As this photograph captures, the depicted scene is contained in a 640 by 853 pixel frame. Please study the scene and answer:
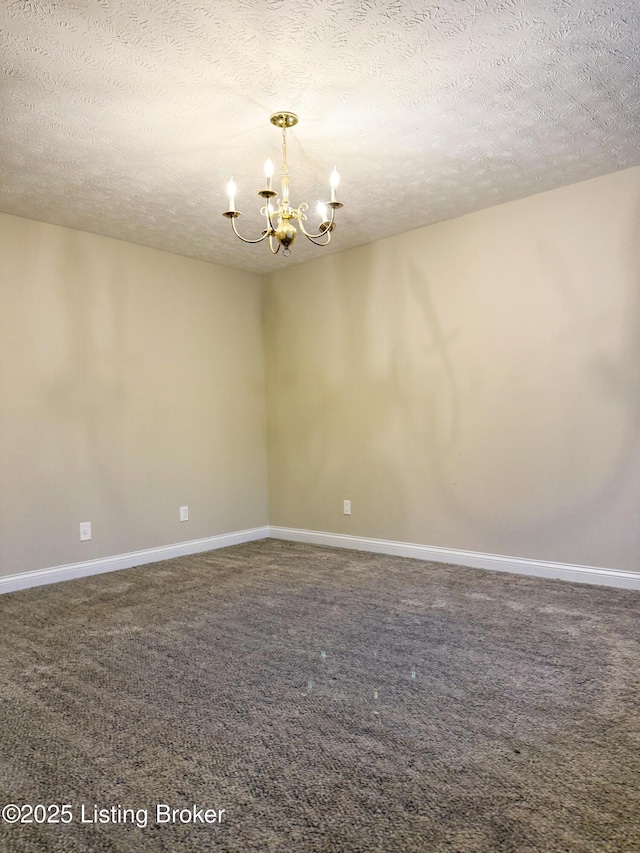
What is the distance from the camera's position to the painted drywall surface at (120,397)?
11.9 feet

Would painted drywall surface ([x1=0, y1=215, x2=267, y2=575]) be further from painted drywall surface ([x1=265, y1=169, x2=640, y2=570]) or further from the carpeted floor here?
the carpeted floor

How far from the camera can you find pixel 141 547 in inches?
166

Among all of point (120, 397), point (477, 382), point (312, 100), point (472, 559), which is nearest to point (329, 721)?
point (472, 559)

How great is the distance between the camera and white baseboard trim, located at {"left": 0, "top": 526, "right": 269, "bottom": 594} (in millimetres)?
3575

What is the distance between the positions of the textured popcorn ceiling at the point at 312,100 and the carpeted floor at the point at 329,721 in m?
2.33

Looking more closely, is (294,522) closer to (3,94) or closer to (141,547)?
(141,547)

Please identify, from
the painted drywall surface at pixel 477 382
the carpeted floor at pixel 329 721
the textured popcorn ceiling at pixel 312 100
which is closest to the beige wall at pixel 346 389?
the painted drywall surface at pixel 477 382

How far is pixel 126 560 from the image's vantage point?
4.09 m

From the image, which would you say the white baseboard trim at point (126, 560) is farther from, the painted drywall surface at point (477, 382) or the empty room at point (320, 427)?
the painted drywall surface at point (477, 382)

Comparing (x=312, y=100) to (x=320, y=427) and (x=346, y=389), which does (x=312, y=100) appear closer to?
(x=346, y=389)

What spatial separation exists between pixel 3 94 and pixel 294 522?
11.8 feet

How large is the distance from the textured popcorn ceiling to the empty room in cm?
2

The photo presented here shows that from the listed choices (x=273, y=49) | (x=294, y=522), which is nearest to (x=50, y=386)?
(x=294, y=522)

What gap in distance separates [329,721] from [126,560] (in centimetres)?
268
